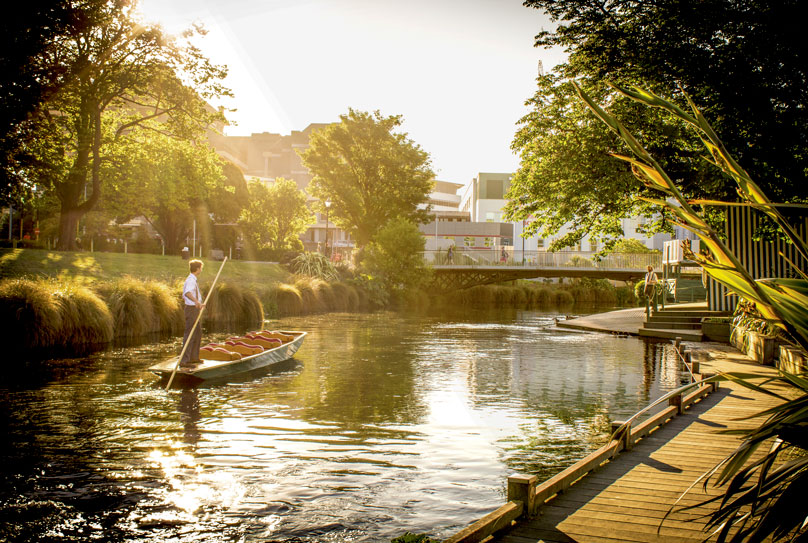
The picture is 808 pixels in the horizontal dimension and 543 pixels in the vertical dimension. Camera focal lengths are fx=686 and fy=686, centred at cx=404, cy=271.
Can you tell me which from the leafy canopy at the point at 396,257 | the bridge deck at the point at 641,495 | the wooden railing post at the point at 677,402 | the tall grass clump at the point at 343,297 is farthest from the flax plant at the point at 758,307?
the leafy canopy at the point at 396,257

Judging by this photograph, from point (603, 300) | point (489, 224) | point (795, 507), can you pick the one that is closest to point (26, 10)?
point (795, 507)

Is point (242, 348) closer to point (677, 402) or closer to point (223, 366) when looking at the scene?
point (223, 366)

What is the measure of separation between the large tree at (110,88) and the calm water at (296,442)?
47.2 ft

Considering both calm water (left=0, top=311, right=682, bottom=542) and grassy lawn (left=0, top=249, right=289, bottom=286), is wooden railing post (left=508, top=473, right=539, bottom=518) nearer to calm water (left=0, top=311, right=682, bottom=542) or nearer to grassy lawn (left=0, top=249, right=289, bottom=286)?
calm water (left=0, top=311, right=682, bottom=542)

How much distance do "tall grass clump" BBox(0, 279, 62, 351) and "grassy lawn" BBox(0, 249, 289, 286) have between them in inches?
98.6

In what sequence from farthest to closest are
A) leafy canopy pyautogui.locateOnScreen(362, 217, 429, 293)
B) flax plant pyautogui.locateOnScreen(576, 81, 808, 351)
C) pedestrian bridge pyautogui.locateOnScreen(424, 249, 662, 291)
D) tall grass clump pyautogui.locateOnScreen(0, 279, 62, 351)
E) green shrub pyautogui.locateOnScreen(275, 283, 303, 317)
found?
pedestrian bridge pyautogui.locateOnScreen(424, 249, 662, 291)
leafy canopy pyautogui.locateOnScreen(362, 217, 429, 293)
green shrub pyautogui.locateOnScreen(275, 283, 303, 317)
tall grass clump pyautogui.locateOnScreen(0, 279, 62, 351)
flax plant pyautogui.locateOnScreen(576, 81, 808, 351)

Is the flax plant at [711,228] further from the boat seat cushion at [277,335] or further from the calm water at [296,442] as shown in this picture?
the boat seat cushion at [277,335]

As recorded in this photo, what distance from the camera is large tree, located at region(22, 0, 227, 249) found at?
27.1m

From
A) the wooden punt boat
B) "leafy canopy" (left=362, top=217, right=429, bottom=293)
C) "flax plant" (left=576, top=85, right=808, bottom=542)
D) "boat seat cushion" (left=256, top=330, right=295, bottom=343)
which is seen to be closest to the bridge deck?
"flax plant" (left=576, top=85, right=808, bottom=542)

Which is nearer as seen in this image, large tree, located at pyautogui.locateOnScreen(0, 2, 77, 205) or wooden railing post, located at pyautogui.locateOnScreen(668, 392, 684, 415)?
wooden railing post, located at pyautogui.locateOnScreen(668, 392, 684, 415)

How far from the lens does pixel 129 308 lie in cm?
2036

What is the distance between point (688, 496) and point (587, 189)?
57.7ft

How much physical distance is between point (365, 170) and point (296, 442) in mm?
47789

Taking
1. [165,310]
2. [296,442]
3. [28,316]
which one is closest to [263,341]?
[28,316]
